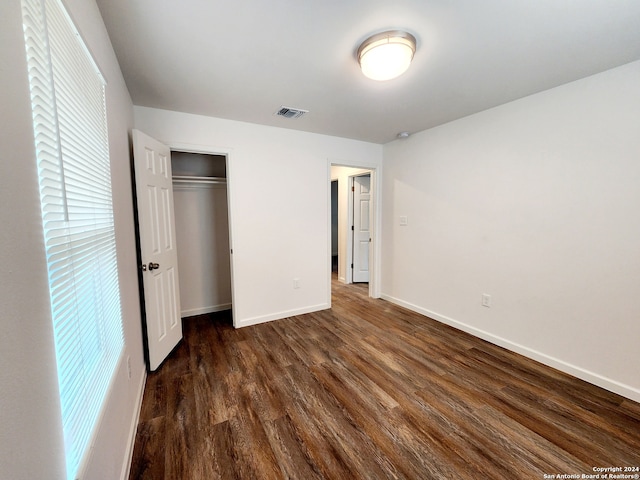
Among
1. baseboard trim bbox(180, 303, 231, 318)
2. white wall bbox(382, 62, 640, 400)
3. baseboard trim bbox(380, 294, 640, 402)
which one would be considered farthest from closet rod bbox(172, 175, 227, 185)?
baseboard trim bbox(380, 294, 640, 402)

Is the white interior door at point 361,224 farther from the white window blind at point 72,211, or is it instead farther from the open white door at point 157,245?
the white window blind at point 72,211

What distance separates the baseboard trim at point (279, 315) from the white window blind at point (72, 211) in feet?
5.99

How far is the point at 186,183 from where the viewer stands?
10.3ft

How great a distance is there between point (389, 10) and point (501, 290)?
2536 mm

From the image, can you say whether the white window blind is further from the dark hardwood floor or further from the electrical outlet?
the electrical outlet

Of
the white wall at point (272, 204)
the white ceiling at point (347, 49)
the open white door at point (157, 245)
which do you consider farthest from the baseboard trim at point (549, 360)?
the open white door at point (157, 245)

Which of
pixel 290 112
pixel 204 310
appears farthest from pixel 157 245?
pixel 290 112

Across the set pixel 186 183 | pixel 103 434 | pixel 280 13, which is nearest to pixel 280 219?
pixel 186 183

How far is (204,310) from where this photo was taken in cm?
342

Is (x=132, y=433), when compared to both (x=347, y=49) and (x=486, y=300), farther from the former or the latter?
(x=486, y=300)

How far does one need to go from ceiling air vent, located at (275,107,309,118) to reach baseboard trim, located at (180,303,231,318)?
2.54 metres

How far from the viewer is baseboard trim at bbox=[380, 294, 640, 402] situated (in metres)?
1.88

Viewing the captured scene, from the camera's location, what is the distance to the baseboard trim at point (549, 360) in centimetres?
188

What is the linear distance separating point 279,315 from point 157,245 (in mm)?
1622
